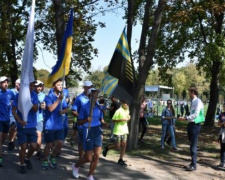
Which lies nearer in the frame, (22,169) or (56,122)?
(22,169)

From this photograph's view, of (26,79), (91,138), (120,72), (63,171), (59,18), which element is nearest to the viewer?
(91,138)

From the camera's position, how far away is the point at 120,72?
32.9ft

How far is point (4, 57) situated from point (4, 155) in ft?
50.0

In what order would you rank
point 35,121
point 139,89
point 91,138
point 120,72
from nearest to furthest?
point 91,138 → point 35,121 → point 120,72 → point 139,89

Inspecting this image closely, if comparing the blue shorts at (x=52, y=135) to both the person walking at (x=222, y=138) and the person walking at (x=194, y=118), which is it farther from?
the person walking at (x=222, y=138)

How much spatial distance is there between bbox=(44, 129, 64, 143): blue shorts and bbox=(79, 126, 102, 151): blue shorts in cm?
83

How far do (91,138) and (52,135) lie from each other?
1.09m

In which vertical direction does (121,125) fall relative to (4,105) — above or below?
below

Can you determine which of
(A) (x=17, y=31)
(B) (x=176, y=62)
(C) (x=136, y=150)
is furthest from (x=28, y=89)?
(B) (x=176, y=62)

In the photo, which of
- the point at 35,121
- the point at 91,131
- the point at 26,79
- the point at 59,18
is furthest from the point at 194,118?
the point at 59,18

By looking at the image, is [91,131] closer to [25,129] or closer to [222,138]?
[25,129]

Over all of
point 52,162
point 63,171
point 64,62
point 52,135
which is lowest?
point 63,171

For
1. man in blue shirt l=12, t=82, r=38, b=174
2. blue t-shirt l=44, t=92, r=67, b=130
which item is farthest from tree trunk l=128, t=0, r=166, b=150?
man in blue shirt l=12, t=82, r=38, b=174

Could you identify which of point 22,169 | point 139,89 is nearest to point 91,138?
point 22,169
